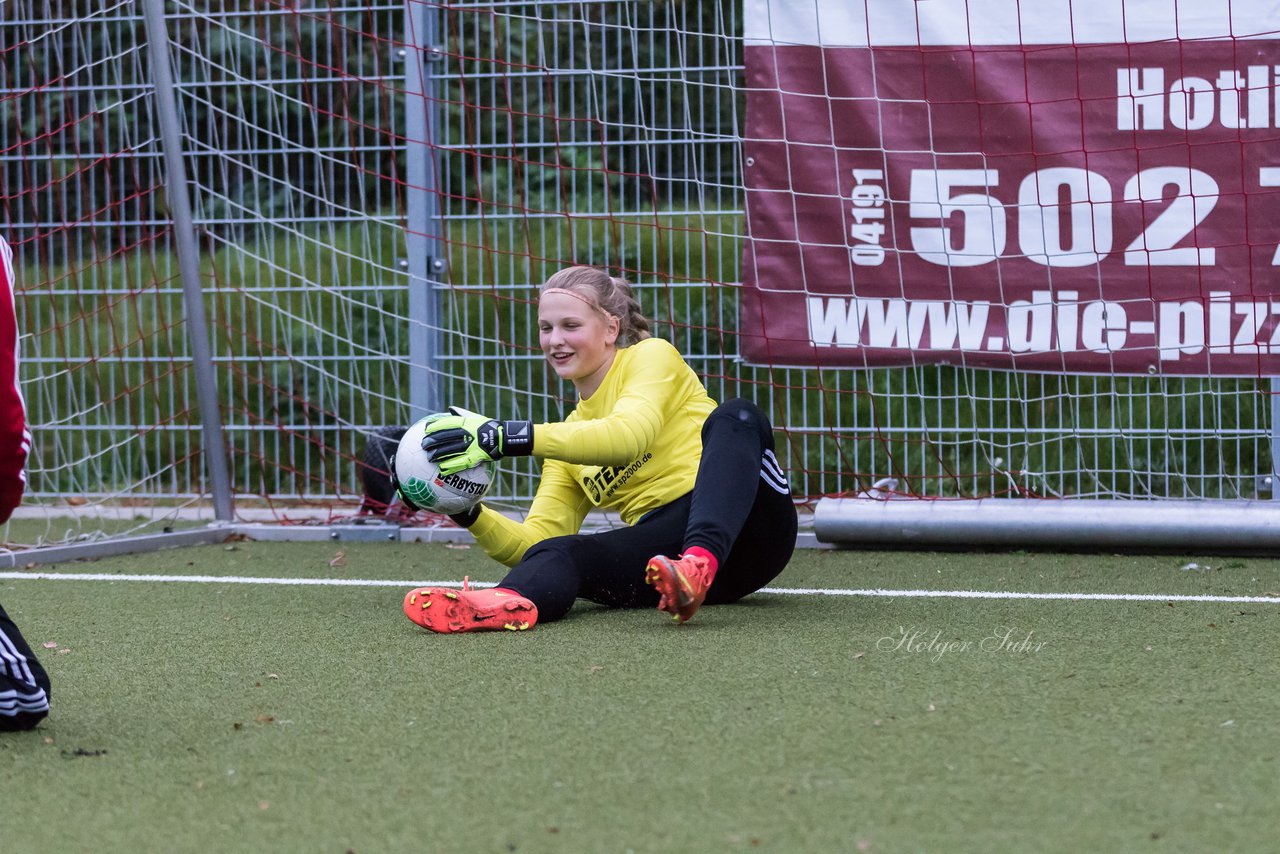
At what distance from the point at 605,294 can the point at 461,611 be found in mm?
914

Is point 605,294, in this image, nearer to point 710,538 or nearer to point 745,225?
point 710,538

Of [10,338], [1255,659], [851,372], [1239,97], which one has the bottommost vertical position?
[1255,659]

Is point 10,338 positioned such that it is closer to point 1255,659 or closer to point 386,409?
point 1255,659

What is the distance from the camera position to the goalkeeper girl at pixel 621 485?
3434mm

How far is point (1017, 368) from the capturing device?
5410 mm

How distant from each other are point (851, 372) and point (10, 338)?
12.4ft

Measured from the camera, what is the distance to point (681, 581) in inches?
128

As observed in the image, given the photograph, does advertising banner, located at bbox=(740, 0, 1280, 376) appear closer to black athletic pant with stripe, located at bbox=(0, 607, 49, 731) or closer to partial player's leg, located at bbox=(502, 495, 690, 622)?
partial player's leg, located at bbox=(502, 495, 690, 622)

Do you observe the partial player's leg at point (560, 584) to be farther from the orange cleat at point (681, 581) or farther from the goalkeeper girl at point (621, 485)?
the orange cleat at point (681, 581)

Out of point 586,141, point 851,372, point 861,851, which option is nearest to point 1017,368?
point 851,372

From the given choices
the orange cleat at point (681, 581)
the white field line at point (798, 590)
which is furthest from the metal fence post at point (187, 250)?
the orange cleat at point (681, 581)

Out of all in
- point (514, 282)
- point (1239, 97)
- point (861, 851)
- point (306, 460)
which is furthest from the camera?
point (306, 460)

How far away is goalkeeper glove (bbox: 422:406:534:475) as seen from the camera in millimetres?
3430

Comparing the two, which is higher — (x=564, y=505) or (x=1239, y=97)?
(x=1239, y=97)
